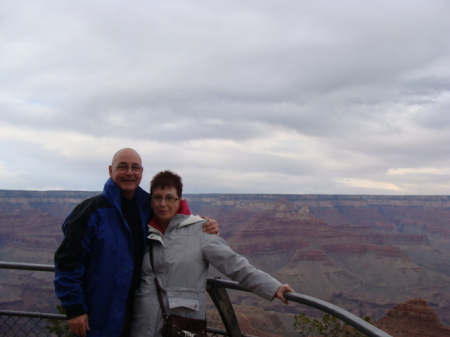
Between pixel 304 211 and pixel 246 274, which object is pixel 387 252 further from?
pixel 246 274

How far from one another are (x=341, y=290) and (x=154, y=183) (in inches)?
2646

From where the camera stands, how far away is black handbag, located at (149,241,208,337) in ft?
10.5

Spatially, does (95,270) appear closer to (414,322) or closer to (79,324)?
(79,324)

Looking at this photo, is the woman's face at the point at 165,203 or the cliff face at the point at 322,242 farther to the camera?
the cliff face at the point at 322,242

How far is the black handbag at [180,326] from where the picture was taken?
3.19 metres

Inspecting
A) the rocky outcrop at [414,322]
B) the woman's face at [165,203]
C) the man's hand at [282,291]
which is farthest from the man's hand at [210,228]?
the rocky outcrop at [414,322]

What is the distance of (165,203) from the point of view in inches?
139

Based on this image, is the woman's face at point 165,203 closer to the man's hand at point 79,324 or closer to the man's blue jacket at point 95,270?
the man's blue jacket at point 95,270

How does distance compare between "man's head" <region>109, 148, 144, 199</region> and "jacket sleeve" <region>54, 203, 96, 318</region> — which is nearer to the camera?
"jacket sleeve" <region>54, 203, 96, 318</region>

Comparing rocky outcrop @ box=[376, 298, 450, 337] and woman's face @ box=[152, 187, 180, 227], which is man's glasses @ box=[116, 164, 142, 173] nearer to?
woman's face @ box=[152, 187, 180, 227]

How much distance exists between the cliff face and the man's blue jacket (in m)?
43.3

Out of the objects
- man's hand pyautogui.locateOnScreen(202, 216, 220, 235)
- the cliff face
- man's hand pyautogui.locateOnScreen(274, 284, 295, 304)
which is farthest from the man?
the cliff face

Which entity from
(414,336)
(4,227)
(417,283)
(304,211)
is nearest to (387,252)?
(417,283)

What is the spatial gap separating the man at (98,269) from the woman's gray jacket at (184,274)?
12 cm
